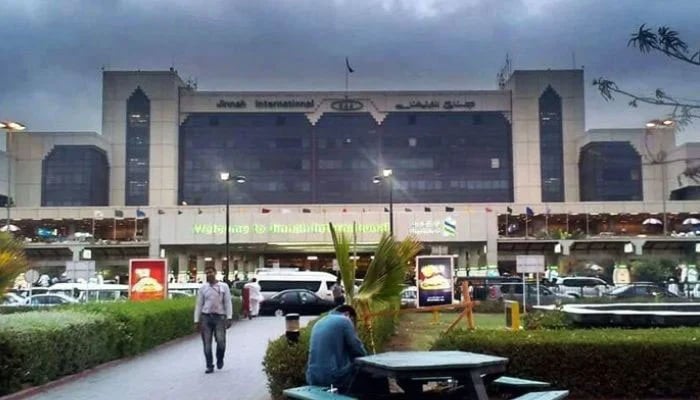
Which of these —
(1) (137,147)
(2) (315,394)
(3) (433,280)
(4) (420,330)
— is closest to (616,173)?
(1) (137,147)

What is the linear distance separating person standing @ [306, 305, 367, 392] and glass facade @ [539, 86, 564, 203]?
348 feet

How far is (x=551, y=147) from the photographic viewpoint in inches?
4439

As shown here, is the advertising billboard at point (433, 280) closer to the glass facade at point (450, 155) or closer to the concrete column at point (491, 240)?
the concrete column at point (491, 240)

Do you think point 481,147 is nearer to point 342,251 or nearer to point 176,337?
point 176,337

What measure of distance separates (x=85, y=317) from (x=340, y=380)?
801cm

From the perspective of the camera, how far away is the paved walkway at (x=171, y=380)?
11984 mm

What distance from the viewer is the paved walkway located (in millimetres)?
11984

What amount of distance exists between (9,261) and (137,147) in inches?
4161

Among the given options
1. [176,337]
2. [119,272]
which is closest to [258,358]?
[176,337]

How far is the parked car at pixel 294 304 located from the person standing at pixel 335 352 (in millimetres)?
29024

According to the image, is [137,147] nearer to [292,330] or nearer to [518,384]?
[292,330]

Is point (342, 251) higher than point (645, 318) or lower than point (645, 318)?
higher

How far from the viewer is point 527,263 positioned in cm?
3184

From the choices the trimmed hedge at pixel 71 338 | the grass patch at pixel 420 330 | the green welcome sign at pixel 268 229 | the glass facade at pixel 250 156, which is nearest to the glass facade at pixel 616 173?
the glass facade at pixel 250 156
